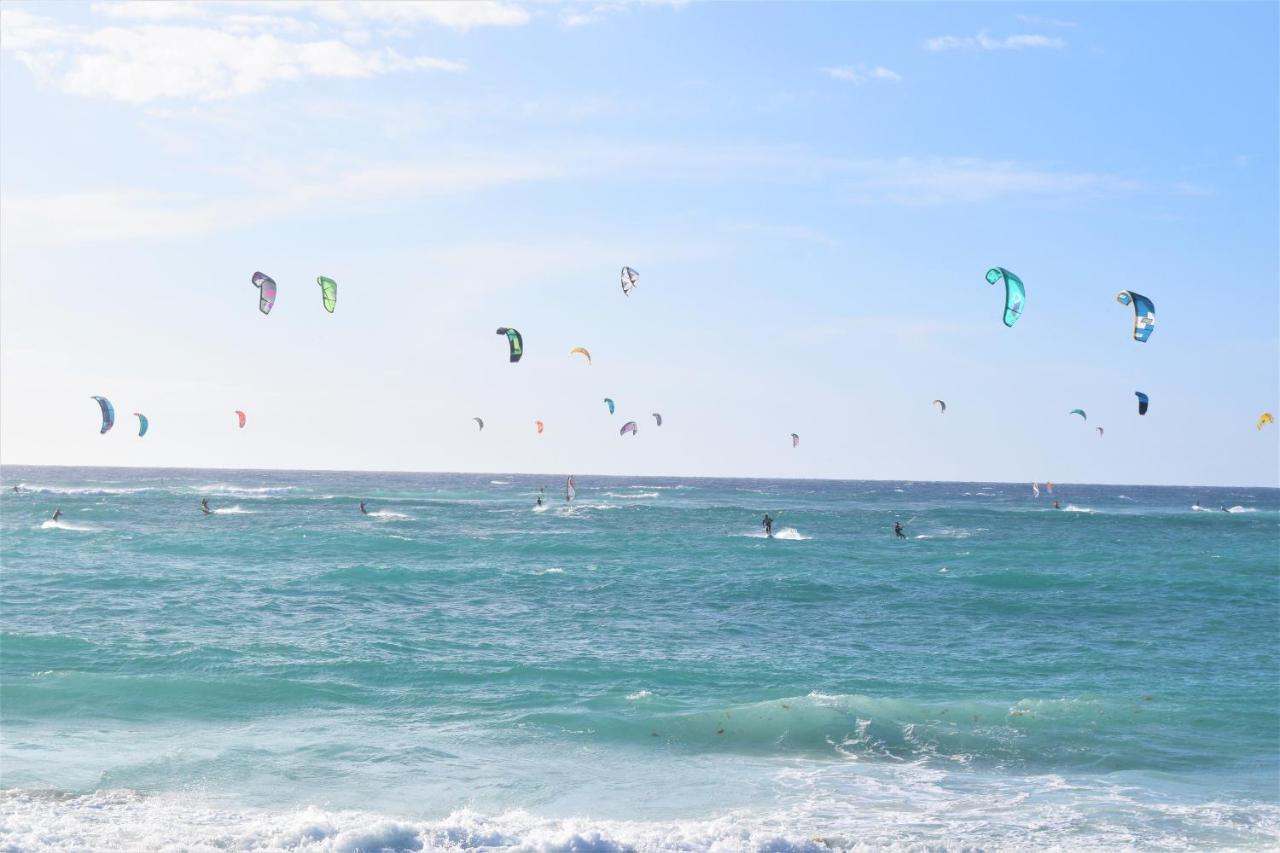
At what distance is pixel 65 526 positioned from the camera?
39.2 metres

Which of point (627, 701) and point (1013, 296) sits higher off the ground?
point (1013, 296)

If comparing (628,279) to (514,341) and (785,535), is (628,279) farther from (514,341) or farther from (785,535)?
(785,535)

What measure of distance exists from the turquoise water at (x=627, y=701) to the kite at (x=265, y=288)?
19.6 ft

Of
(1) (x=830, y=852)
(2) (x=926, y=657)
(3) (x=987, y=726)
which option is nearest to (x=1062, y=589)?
(2) (x=926, y=657)

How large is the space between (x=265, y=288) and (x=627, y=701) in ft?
35.1

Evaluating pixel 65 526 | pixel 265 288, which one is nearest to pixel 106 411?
pixel 265 288

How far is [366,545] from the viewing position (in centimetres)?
3359

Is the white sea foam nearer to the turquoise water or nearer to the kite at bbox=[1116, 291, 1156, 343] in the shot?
the turquoise water

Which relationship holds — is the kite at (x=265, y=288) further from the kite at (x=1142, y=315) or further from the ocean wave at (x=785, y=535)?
the ocean wave at (x=785, y=535)

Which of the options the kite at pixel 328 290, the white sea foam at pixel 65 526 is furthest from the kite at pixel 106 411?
the white sea foam at pixel 65 526

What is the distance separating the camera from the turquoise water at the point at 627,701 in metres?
9.68

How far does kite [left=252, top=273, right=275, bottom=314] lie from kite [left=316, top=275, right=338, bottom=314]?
85 cm

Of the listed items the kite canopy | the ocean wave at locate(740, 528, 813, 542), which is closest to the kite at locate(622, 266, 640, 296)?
the kite canopy

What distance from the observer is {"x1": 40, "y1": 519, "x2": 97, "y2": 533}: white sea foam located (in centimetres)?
3678
